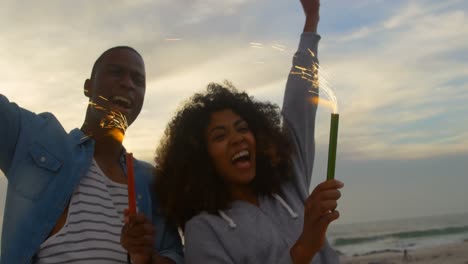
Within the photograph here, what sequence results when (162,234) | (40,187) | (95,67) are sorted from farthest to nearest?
1. (95,67)
2. (162,234)
3. (40,187)

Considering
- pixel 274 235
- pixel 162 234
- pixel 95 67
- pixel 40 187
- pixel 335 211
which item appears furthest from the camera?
pixel 95 67

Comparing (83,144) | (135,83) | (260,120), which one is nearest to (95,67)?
(135,83)

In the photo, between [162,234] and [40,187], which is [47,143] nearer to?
[40,187]

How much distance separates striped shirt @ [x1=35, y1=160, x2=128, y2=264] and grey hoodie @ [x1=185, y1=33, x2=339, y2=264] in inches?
20.7

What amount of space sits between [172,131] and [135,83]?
1.49 ft

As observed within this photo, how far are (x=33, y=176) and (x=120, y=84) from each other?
0.89 metres

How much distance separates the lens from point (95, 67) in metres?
4.01

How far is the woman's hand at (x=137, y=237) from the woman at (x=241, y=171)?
0.31 m

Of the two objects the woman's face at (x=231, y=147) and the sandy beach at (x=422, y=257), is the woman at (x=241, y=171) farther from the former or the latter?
the sandy beach at (x=422, y=257)

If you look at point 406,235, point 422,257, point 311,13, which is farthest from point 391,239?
point 311,13

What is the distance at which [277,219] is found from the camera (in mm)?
3209

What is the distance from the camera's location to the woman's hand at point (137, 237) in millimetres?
2725

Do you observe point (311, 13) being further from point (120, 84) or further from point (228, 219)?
point (228, 219)

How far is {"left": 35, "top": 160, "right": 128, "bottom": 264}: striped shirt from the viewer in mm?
3174
